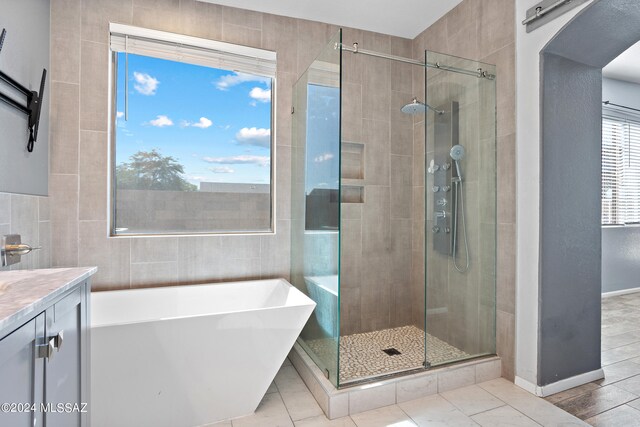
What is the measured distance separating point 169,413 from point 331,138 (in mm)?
1752

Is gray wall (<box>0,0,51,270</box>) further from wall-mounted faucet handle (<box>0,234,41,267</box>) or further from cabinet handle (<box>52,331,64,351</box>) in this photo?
cabinet handle (<box>52,331,64,351</box>)

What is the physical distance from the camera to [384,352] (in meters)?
2.61

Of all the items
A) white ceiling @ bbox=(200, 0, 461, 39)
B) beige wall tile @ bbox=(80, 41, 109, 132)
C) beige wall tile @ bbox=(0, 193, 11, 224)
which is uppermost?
white ceiling @ bbox=(200, 0, 461, 39)

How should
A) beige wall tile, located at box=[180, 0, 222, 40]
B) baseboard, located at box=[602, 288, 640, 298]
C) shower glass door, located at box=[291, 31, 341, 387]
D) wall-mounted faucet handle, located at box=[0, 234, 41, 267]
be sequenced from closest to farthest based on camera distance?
1. wall-mounted faucet handle, located at box=[0, 234, 41, 267]
2. shower glass door, located at box=[291, 31, 341, 387]
3. beige wall tile, located at box=[180, 0, 222, 40]
4. baseboard, located at box=[602, 288, 640, 298]

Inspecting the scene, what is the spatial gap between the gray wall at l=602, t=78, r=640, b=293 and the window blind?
14.1ft

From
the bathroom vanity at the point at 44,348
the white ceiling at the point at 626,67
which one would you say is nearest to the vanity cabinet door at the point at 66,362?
the bathroom vanity at the point at 44,348

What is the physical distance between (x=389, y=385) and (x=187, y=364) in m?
1.17

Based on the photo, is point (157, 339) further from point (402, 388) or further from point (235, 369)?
point (402, 388)

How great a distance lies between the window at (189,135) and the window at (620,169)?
4.30m

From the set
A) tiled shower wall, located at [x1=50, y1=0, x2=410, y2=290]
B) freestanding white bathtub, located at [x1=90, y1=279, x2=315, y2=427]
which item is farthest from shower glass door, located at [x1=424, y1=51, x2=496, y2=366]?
tiled shower wall, located at [x1=50, y1=0, x2=410, y2=290]

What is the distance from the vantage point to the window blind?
2.42 metres

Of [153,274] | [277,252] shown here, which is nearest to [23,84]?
[153,274]

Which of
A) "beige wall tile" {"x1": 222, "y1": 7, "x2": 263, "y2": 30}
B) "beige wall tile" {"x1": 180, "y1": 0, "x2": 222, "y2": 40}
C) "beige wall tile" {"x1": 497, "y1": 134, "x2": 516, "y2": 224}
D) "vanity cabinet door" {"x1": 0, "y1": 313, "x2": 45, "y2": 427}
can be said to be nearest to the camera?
"vanity cabinet door" {"x1": 0, "y1": 313, "x2": 45, "y2": 427}

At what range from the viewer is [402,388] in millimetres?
2031
